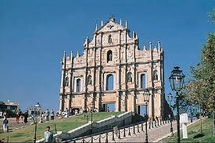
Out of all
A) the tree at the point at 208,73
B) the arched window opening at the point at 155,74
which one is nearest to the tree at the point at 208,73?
the tree at the point at 208,73

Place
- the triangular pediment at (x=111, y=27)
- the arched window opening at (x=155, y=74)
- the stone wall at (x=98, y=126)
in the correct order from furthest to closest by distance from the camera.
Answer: the triangular pediment at (x=111, y=27) < the arched window opening at (x=155, y=74) < the stone wall at (x=98, y=126)

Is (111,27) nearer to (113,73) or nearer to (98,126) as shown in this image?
(113,73)

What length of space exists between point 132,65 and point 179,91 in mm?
40270

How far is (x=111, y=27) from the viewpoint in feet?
192

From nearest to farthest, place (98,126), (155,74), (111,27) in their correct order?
(98,126) < (155,74) < (111,27)

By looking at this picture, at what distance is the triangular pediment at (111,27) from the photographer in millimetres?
57781

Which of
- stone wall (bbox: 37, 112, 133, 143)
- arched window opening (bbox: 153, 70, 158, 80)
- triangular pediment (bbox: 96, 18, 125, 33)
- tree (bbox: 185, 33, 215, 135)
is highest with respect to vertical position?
triangular pediment (bbox: 96, 18, 125, 33)

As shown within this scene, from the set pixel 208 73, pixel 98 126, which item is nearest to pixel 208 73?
pixel 208 73

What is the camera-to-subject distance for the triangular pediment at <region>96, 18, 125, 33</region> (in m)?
57.8

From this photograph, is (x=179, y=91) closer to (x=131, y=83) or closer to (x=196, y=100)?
(x=196, y=100)

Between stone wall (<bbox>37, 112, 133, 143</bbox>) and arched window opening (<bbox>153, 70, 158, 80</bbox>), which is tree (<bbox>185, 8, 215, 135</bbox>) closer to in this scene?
stone wall (<bbox>37, 112, 133, 143</bbox>)

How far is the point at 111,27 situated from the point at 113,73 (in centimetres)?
809

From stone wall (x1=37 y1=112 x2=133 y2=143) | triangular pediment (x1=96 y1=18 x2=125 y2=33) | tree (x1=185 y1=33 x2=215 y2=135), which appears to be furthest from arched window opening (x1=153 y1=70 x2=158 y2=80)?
tree (x1=185 y1=33 x2=215 y2=135)

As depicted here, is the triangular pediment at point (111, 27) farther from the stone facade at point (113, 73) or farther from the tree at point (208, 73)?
the tree at point (208, 73)
